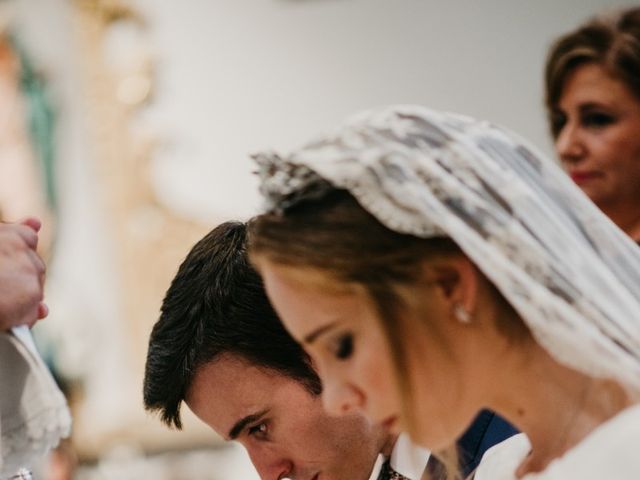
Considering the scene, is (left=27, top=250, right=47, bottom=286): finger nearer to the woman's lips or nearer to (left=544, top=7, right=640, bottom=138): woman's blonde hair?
the woman's lips

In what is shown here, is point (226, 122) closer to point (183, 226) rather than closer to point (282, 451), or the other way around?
point (183, 226)

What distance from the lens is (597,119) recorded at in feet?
8.70

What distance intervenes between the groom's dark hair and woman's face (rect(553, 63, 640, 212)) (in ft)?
3.27

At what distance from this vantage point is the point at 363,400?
1351 millimetres

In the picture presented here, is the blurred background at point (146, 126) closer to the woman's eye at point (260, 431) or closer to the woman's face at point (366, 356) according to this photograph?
the woman's eye at point (260, 431)

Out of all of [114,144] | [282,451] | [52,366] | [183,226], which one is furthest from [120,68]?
[282,451]

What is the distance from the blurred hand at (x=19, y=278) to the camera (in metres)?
1.54

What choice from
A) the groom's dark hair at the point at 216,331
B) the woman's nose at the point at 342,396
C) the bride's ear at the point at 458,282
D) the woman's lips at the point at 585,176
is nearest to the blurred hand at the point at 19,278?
the groom's dark hair at the point at 216,331

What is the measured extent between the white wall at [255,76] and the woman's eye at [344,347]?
3.05 metres

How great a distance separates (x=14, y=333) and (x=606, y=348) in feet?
2.63

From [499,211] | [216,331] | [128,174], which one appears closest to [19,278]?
[216,331]

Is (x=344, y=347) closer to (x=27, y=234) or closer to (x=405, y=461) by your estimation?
(x=27, y=234)

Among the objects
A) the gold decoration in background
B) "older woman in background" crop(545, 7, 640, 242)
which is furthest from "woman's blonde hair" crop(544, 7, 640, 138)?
the gold decoration in background

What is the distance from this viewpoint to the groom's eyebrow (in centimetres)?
190
